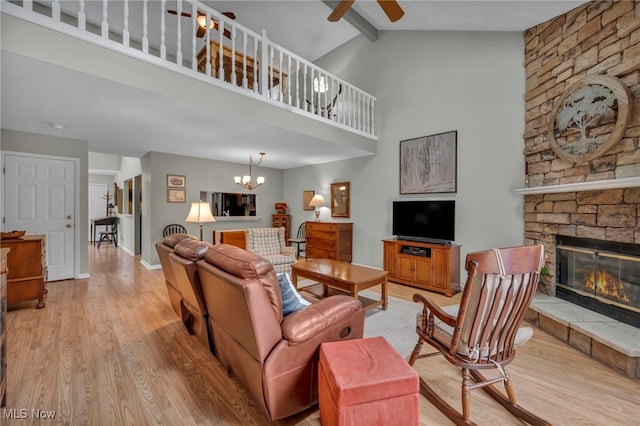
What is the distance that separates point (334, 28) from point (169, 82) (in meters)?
4.21

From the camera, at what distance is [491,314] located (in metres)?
1.45

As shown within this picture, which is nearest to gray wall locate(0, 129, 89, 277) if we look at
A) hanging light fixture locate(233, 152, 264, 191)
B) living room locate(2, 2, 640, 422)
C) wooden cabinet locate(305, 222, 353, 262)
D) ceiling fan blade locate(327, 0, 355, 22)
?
living room locate(2, 2, 640, 422)

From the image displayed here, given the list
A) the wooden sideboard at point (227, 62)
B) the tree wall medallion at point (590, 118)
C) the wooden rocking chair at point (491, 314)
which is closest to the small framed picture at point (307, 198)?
the wooden sideboard at point (227, 62)

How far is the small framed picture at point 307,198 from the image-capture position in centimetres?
676

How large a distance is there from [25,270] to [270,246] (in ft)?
9.83

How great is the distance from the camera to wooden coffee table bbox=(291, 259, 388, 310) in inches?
115

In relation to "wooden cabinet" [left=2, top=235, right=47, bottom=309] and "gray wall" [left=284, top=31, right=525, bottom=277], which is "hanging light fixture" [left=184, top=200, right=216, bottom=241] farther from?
"gray wall" [left=284, top=31, right=525, bottom=277]

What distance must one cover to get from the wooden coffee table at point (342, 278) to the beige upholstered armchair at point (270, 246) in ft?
2.83

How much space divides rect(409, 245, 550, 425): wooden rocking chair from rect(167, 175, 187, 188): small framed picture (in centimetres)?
548

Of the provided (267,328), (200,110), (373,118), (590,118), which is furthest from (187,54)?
(590,118)

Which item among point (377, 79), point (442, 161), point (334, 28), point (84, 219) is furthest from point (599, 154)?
point (84, 219)

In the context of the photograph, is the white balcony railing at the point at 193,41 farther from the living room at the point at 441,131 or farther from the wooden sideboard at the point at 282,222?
the wooden sideboard at the point at 282,222

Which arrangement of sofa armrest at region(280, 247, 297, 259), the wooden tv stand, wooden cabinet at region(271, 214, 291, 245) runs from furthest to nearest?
wooden cabinet at region(271, 214, 291, 245)
sofa armrest at region(280, 247, 297, 259)
the wooden tv stand

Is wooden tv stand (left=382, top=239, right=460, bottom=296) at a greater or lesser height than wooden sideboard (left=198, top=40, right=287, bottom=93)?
lesser
